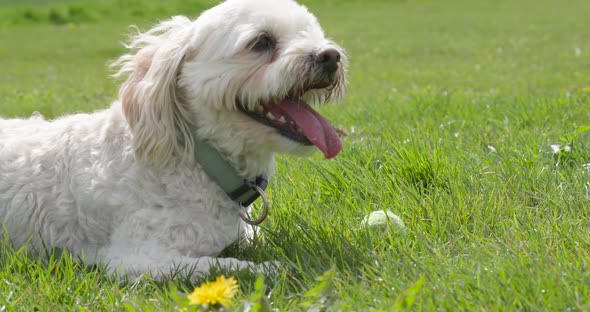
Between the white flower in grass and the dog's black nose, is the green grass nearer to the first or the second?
the white flower in grass

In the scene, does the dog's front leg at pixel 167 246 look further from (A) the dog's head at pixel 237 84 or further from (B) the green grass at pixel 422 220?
(A) the dog's head at pixel 237 84

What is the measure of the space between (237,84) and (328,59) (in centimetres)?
43

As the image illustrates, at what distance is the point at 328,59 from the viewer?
3.27m

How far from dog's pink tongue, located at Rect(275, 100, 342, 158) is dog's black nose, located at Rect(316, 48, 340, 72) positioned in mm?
260

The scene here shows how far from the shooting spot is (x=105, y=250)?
339cm

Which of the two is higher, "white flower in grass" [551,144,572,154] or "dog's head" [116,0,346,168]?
"dog's head" [116,0,346,168]

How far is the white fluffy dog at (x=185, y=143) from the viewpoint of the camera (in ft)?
10.7

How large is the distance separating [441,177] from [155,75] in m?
1.61

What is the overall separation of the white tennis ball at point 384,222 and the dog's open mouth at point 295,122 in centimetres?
35

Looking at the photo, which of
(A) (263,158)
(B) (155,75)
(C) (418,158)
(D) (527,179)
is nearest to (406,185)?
(C) (418,158)

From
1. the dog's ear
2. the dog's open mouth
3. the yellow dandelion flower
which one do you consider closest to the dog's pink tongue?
the dog's open mouth

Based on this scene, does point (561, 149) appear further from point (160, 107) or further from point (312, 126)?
point (160, 107)

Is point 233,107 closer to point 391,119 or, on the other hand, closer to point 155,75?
point 155,75

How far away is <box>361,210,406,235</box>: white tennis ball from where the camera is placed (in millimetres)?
3217
